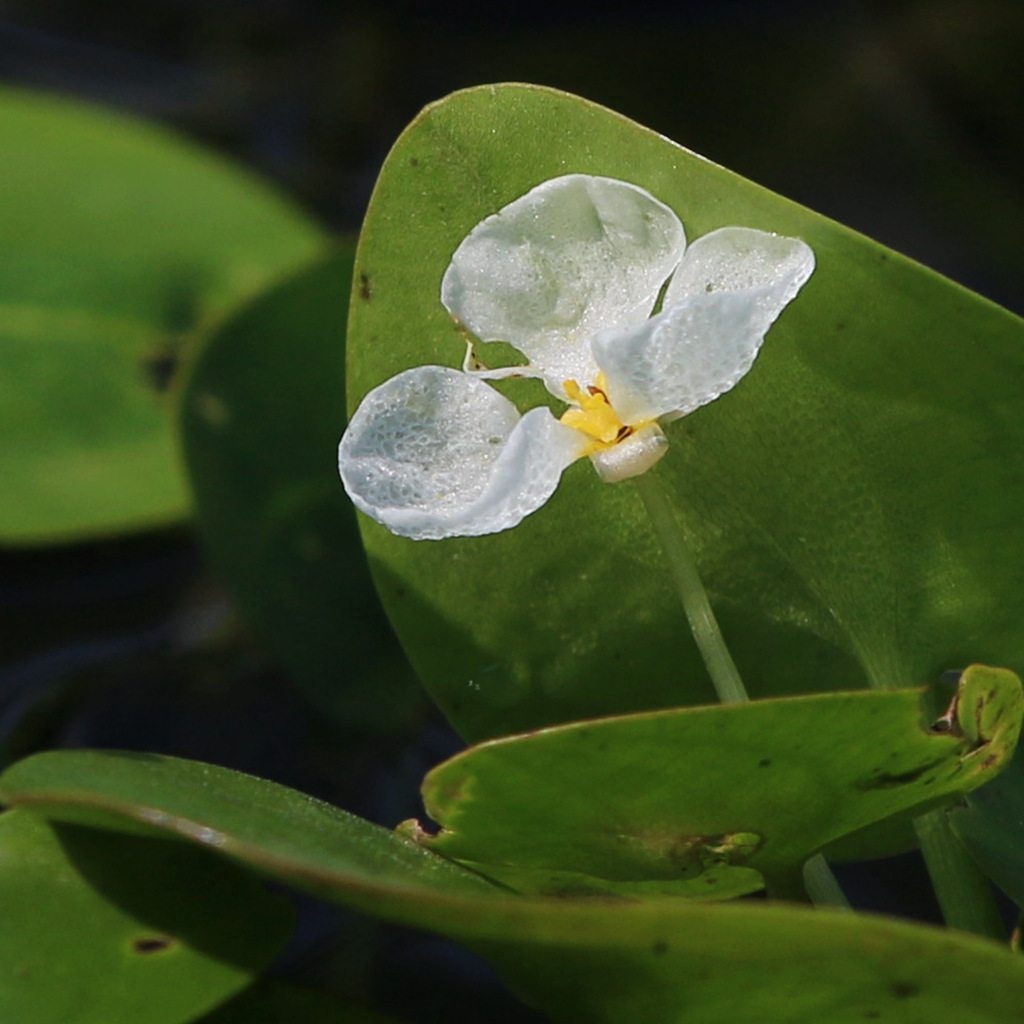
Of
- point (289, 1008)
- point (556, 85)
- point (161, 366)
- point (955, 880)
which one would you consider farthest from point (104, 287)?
point (955, 880)

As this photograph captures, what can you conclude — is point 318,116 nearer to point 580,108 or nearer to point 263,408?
point 263,408

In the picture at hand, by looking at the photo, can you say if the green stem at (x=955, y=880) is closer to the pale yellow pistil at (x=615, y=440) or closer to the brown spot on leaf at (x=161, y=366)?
the pale yellow pistil at (x=615, y=440)

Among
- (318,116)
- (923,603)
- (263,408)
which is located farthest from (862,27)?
(923,603)

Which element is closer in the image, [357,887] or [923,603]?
[357,887]

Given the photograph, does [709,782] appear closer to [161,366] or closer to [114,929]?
[114,929]

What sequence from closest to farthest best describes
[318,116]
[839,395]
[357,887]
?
[357,887]
[839,395]
[318,116]

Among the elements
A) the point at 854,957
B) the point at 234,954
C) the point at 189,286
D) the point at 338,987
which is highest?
the point at 189,286

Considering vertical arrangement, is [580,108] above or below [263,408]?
above

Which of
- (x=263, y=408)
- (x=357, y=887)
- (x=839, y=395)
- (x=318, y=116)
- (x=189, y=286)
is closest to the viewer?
(x=357, y=887)
